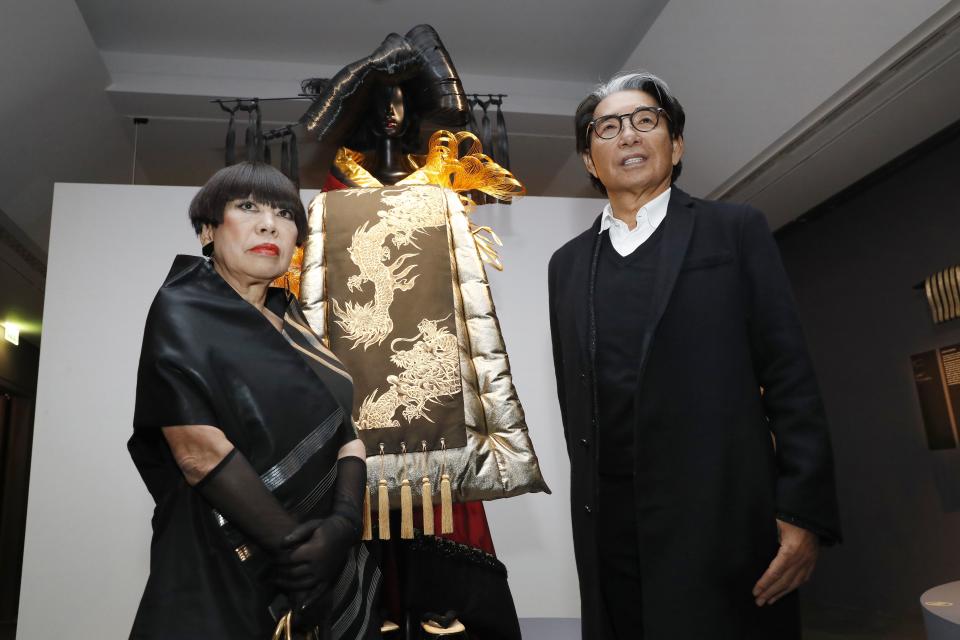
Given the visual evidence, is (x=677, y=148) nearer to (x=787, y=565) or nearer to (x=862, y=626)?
(x=787, y=565)

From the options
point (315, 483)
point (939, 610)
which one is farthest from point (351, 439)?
point (939, 610)

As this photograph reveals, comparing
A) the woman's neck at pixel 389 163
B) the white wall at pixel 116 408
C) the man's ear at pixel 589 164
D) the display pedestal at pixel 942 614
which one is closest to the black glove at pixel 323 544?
the man's ear at pixel 589 164

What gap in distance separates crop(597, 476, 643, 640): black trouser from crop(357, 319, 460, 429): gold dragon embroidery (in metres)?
0.60

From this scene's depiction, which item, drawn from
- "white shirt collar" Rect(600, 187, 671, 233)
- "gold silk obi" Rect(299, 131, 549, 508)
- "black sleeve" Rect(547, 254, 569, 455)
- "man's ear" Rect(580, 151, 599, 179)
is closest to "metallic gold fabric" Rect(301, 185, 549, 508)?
"gold silk obi" Rect(299, 131, 549, 508)

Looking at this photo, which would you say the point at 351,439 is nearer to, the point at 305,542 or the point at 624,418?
the point at 305,542

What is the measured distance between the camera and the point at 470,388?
6.50 feet

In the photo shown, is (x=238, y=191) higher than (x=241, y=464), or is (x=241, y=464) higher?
(x=238, y=191)

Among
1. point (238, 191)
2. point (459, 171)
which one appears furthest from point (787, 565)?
point (459, 171)

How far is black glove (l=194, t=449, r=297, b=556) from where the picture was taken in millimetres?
1189

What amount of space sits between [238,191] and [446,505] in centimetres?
81

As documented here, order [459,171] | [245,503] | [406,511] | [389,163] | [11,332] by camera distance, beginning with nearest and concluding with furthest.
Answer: [245,503], [406,511], [459,171], [389,163], [11,332]

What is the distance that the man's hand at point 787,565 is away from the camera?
1258 millimetres

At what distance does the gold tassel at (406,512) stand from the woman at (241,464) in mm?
340

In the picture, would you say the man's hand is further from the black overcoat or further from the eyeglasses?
the eyeglasses
